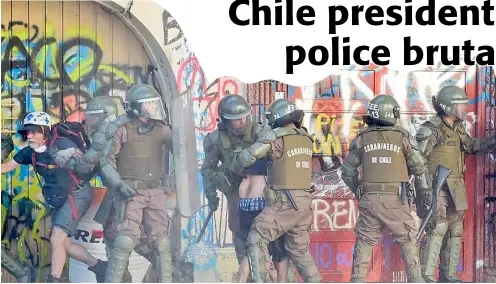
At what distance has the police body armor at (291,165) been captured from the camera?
477 inches

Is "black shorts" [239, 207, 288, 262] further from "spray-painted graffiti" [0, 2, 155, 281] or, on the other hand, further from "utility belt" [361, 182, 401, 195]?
"spray-painted graffiti" [0, 2, 155, 281]

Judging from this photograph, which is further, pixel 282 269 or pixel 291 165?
pixel 282 269

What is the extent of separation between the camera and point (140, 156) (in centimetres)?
1231

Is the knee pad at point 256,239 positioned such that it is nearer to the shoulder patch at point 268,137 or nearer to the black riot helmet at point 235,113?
the shoulder patch at point 268,137

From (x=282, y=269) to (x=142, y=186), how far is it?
61.8 inches

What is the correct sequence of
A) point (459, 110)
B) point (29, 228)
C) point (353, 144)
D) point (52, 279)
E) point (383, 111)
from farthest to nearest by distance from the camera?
point (29, 228)
point (52, 279)
point (459, 110)
point (353, 144)
point (383, 111)

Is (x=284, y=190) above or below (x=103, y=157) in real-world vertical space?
below

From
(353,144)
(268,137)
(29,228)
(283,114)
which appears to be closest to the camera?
(268,137)

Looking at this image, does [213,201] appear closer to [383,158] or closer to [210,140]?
[210,140]

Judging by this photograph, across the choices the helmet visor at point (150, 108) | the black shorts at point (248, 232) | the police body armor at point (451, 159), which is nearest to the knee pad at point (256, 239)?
the black shorts at point (248, 232)

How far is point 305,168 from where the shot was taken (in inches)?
480

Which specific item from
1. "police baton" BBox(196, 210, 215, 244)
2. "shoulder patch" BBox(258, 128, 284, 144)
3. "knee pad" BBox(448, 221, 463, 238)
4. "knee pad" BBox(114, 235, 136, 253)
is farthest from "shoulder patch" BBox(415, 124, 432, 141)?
"knee pad" BBox(114, 235, 136, 253)

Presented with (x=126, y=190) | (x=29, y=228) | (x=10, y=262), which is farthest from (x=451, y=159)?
(x=10, y=262)

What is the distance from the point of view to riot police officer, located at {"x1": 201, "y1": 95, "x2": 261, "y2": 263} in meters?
12.4
